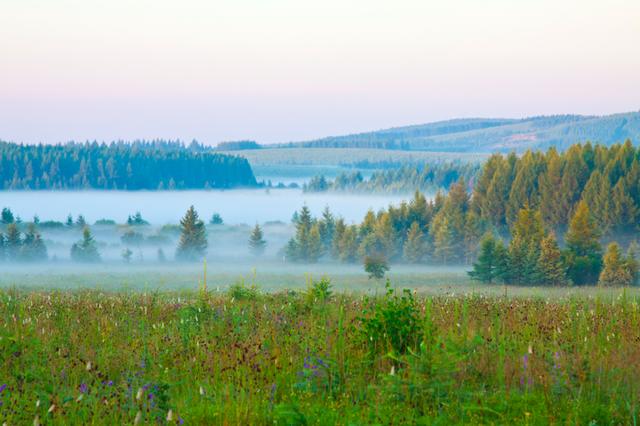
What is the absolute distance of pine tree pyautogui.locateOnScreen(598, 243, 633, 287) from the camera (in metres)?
55.3

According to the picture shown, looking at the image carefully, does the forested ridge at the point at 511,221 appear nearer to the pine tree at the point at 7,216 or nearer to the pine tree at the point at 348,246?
the pine tree at the point at 348,246

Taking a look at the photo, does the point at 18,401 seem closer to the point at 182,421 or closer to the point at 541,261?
the point at 182,421

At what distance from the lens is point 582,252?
62312 mm

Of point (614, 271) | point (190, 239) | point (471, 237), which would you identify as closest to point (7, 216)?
point (190, 239)

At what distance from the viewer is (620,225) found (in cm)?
9569

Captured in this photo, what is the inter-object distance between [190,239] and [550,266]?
57.5 m

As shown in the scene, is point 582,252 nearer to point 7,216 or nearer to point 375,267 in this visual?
point 375,267

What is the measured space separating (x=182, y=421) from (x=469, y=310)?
8.17 meters

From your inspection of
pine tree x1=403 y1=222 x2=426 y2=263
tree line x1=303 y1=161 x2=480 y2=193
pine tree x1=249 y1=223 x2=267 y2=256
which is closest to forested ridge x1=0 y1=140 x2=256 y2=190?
tree line x1=303 y1=161 x2=480 y2=193

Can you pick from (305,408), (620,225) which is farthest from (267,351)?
(620,225)

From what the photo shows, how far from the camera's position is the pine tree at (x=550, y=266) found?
2153 inches

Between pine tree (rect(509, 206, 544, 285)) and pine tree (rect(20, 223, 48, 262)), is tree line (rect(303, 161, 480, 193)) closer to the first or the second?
pine tree (rect(20, 223, 48, 262))

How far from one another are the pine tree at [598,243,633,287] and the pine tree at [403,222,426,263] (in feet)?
106

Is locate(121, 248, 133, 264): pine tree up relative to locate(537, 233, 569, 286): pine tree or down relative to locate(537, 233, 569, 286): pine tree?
down
